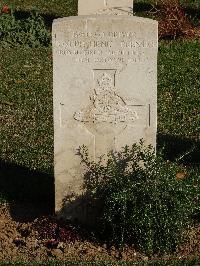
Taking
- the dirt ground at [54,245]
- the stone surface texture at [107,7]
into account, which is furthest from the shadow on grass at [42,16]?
the dirt ground at [54,245]

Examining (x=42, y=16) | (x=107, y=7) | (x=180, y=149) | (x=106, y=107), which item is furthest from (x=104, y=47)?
(x=42, y=16)

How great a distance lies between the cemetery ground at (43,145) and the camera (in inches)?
230

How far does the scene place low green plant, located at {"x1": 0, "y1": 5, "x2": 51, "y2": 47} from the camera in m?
13.3

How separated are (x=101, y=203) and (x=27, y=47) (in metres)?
7.48

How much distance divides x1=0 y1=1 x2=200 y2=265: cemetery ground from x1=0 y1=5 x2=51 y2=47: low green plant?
0.18 m

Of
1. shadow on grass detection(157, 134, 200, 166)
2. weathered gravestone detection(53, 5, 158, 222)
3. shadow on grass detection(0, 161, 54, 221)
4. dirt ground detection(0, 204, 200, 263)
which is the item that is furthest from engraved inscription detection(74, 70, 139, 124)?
shadow on grass detection(157, 134, 200, 166)

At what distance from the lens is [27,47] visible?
13109 millimetres

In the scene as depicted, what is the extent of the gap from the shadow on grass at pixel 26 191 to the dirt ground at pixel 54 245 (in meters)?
0.32

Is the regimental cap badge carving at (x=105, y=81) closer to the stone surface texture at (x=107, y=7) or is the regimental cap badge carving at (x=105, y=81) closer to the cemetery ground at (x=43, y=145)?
the cemetery ground at (x=43, y=145)

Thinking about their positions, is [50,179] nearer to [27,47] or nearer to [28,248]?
[28,248]

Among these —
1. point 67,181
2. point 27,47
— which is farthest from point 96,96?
point 27,47

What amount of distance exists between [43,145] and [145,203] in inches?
119

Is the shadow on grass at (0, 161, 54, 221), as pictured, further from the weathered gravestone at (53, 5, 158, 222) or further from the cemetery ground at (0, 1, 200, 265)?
the weathered gravestone at (53, 5, 158, 222)

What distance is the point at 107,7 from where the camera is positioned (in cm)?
1099
